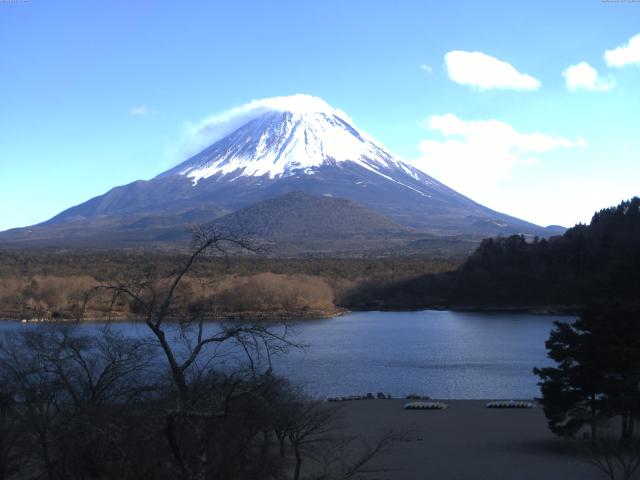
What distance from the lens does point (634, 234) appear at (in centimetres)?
5909

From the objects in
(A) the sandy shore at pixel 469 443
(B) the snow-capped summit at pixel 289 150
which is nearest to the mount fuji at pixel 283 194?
(B) the snow-capped summit at pixel 289 150

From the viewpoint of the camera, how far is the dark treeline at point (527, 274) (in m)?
58.1

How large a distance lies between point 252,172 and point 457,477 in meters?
150

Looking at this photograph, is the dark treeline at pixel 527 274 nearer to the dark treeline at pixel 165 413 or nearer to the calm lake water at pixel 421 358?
the calm lake water at pixel 421 358

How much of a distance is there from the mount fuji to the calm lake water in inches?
2724

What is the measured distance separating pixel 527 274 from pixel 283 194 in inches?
3272

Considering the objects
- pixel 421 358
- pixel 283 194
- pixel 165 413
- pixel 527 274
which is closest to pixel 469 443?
pixel 165 413

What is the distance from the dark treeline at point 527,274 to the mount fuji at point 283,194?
50.3 metres

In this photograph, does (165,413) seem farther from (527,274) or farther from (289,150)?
(289,150)

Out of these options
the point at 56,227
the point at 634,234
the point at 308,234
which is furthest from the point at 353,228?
the point at 634,234

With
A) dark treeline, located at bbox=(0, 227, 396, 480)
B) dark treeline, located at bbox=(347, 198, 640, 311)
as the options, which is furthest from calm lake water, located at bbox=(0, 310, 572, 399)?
dark treeline, located at bbox=(347, 198, 640, 311)

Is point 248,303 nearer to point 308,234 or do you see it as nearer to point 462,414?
point 462,414

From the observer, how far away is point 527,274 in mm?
62000

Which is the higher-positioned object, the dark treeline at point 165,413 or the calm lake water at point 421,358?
the dark treeline at point 165,413
